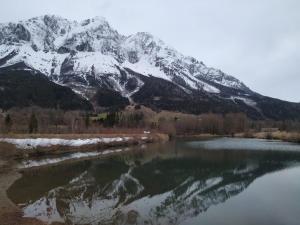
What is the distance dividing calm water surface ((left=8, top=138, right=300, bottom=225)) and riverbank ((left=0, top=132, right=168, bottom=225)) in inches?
53.8

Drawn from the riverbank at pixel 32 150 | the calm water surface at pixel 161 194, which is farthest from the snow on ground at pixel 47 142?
the calm water surface at pixel 161 194

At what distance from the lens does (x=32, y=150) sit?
230ft

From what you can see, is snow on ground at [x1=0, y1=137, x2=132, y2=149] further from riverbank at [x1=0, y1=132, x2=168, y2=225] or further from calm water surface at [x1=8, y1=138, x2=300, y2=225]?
calm water surface at [x1=8, y1=138, x2=300, y2=225]

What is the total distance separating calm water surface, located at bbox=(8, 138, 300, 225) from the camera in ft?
88.7

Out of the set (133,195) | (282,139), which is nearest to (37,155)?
(133,195)

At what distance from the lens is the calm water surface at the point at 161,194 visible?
27.0 metres

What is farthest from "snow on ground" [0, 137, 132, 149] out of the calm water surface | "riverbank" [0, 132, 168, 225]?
the calm water surface

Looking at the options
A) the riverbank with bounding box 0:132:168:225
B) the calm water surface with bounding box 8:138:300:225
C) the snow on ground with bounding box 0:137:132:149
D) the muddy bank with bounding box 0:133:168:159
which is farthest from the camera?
the snow on ground with bounding box 0:137:132:149

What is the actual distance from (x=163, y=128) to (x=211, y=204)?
475ft

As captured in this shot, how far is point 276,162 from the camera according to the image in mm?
67500

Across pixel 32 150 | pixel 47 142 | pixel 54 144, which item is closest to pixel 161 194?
pixel 32 150

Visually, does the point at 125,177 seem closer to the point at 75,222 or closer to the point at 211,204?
the point at 211,204

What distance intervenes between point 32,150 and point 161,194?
1616 inches

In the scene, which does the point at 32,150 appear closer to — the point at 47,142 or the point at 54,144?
the point at 47,142
